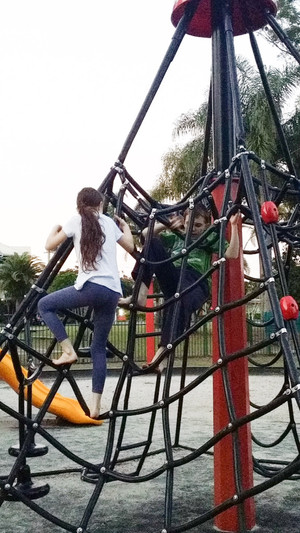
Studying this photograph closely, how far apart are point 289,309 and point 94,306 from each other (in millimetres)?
1023

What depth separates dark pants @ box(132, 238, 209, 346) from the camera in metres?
3.38

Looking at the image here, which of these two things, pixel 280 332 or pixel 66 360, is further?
pixel 66 360

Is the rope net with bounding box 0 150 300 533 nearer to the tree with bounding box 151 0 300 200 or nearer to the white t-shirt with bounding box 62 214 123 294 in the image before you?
the white t-shirt with bounding box 62 214 123 294

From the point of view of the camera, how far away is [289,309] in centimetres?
235

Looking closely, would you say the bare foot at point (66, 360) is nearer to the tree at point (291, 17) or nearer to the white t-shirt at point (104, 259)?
the white t-shirt at point (104, 259)

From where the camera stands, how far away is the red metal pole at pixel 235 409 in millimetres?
3109

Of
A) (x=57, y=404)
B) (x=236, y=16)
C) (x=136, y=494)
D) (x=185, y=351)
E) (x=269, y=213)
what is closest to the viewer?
(x=269, y=213)

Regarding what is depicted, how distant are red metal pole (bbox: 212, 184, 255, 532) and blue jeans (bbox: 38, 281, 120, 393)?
1.83ft

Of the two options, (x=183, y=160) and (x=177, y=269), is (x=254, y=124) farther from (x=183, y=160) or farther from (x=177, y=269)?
(x=177, y=269)

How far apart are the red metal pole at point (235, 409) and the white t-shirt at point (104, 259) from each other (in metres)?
0.57

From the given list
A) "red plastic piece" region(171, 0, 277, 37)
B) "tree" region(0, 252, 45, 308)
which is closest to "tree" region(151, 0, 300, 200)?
"red plastic piece" region(171, 0, 277, 37)

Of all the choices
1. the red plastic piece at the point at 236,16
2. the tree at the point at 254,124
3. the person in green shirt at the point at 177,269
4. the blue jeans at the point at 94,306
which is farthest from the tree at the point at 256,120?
the blue jeans at the point at 94,306

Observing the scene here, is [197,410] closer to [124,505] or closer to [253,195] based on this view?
[124,505]

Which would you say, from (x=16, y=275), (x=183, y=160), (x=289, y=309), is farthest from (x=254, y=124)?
(x=16, y=275)
